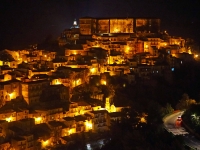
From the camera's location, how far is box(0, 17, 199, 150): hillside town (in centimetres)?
1597

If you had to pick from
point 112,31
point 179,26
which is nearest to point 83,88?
point 112,31

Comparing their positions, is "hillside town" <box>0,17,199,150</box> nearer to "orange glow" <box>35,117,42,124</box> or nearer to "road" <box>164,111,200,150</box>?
"orange glow" <box>35,117,42,124</box>

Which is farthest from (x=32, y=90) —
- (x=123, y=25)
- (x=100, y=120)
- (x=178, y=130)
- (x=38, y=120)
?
(x=123, y=25)

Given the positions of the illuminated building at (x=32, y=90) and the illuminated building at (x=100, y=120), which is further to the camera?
the illuminated building at (x=100, y=120)

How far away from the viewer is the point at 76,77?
62.3 feet

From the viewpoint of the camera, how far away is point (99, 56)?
21.5 m

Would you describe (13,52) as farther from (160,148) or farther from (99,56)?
(160,148)

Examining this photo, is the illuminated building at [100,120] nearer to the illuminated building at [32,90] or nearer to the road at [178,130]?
the illuminated building at [32,90]

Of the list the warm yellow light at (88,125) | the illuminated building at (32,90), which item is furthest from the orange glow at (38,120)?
the warm yellow light at (88,125)

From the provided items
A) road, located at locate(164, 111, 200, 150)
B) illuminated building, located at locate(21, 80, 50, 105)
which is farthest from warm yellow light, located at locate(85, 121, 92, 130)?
road, located at locate(164, 111, 200, 150)

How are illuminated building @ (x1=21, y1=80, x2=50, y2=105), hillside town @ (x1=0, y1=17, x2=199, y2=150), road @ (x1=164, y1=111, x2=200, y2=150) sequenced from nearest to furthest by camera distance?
road @ (x1=164, y1=111, x2=200, y2=150), hillside town @ (x1=0, y1=17, x2=199, y2=150), illuminated building @ (x1=21, y1=80, x2=50, y2=105)

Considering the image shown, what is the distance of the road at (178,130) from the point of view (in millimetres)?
13475

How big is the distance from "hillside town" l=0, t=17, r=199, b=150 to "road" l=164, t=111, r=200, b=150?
5.09 ft

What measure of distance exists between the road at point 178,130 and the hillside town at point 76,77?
5.09 feet
